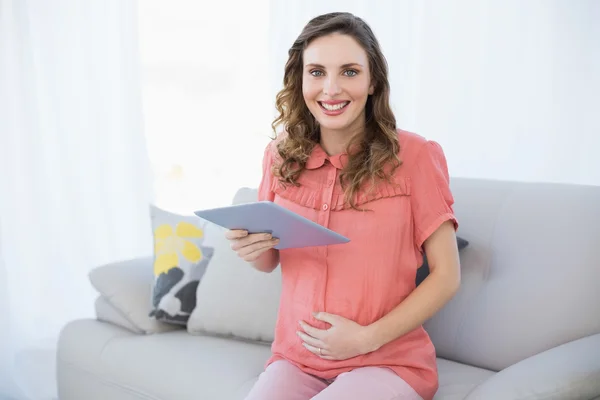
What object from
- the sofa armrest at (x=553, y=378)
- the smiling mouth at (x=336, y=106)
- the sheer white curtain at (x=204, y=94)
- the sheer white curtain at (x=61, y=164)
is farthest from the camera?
the sheer white curtain at (x=204, y=94)

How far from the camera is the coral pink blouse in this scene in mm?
1613

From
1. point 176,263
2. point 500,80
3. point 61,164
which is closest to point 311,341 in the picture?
point 176,263

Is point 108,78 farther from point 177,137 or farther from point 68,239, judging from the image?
point 68,239

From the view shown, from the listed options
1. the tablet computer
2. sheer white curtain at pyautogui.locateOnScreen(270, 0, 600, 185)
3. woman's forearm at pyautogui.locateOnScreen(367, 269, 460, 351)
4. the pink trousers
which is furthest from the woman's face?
sheer white curtain at pyautogui.locateOnScreen(270, 0, 600, 185)

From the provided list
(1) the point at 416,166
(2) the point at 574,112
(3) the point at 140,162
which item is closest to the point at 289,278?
(1) the point at 416,166

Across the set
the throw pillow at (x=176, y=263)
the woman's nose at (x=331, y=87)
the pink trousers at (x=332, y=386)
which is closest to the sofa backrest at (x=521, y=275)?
the pink trousers at (x=332, y=386)

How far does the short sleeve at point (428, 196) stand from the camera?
5.25 feet

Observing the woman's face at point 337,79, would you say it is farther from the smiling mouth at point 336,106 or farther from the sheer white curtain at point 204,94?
the sheer white curtain at point 204,94

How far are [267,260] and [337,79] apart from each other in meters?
0.50

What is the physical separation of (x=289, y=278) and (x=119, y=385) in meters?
0.84

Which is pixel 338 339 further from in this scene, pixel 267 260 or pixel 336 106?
pixel 336 106

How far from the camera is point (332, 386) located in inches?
60.7

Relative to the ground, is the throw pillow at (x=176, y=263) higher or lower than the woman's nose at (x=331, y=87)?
lower

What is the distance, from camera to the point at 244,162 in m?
3.89
